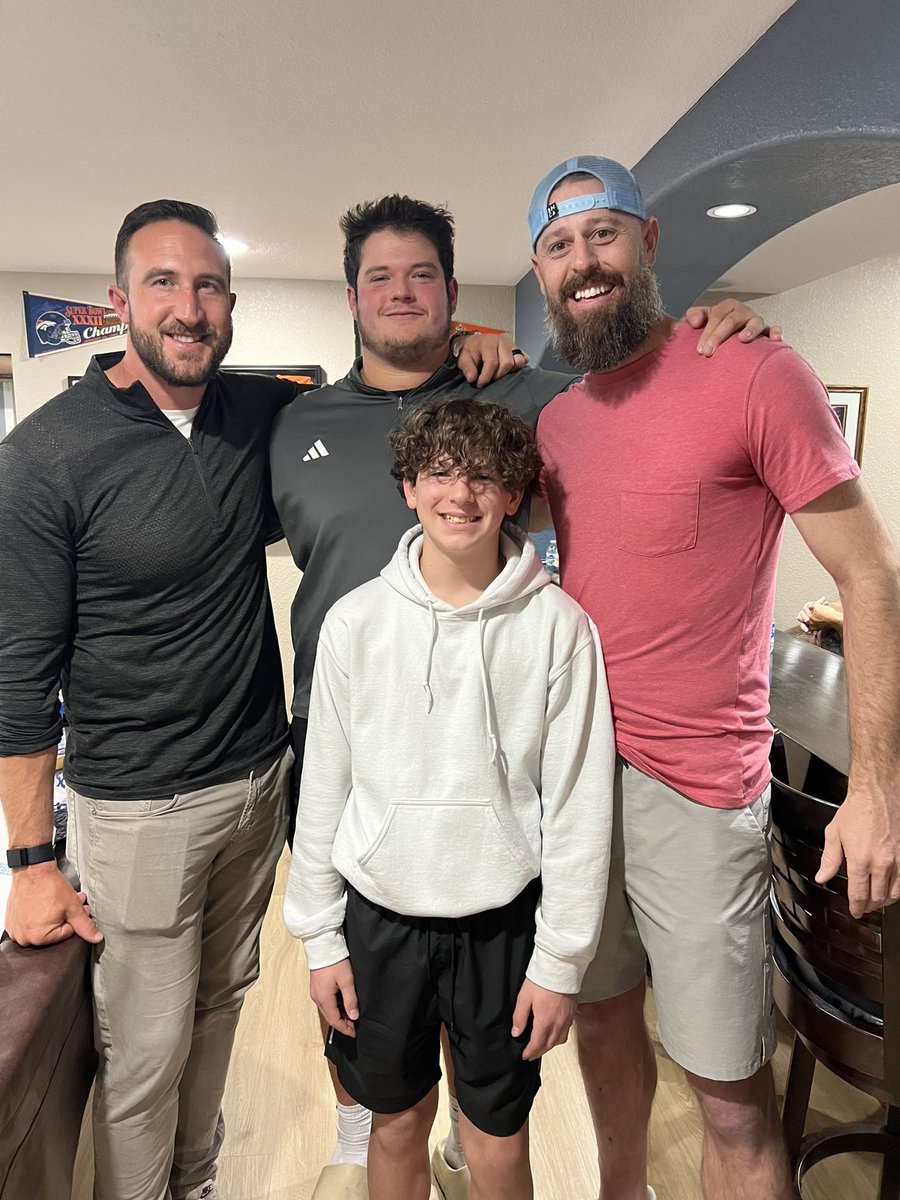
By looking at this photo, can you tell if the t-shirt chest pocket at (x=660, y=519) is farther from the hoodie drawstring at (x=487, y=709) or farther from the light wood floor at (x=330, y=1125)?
the light wood floor at (x=330, y=1125)

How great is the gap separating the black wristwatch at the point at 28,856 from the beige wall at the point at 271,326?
121 inches

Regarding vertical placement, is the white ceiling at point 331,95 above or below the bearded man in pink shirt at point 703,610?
above

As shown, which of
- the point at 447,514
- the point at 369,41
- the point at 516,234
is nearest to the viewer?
the point at 447,514

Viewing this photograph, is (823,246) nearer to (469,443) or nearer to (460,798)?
(469,443)

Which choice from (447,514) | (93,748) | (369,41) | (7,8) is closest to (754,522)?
(447,514)

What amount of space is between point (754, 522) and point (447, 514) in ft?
1.65

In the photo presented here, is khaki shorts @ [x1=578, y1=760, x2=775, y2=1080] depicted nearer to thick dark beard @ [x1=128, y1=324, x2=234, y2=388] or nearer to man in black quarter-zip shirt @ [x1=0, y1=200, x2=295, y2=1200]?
man in black quarter-zip shirt @ [x1=0, y1=200, x2=295, y2=1200]

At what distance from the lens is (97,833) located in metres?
1.41

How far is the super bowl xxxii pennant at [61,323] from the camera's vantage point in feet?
13.5

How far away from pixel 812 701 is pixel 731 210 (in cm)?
148

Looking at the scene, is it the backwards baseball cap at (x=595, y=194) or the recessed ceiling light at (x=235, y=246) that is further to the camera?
the recessed ceiling light at (x=235, y=246)

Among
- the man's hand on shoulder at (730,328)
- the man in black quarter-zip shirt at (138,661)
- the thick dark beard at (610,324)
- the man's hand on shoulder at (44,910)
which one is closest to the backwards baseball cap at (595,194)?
the thick dark beard at (610,324)

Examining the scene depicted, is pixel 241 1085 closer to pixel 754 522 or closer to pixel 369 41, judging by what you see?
pixel 754 522

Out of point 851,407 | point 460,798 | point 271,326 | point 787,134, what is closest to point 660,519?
point 460,798
